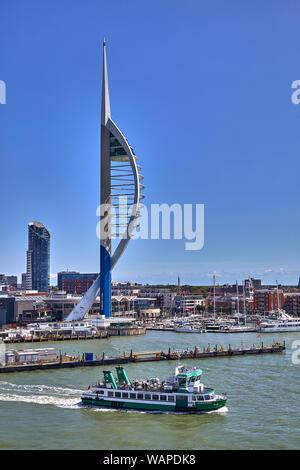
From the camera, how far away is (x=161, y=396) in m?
19.4

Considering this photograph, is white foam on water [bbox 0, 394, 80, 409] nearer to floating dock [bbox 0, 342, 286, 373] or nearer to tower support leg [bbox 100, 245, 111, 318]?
floating dock [bbox 0, 342, 286, 373]

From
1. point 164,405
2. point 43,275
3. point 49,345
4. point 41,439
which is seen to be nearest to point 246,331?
point 49,345

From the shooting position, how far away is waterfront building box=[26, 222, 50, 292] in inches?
4803

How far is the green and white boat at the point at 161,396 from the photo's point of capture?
19109mm

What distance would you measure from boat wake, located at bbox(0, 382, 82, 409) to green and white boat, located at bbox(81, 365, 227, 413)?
2.88 ft

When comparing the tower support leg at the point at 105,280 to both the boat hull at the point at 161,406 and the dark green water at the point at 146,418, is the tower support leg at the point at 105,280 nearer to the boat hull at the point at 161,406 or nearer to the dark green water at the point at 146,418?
the dark green water at the point at 146,418

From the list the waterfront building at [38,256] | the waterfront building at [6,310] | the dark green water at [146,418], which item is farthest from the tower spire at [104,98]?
the waterfront building at [38,256]

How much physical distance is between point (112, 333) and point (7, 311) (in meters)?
14.0

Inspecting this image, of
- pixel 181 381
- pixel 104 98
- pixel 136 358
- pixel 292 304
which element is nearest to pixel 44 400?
pixel 181 381

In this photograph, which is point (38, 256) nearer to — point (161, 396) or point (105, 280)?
point (105, 280)

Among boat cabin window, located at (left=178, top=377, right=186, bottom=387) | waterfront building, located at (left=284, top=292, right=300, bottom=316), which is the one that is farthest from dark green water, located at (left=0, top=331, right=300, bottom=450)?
waterfront building, located at (left=284, top=292, right=300, bottom=316)

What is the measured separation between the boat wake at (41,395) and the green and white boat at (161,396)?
2.88 ft

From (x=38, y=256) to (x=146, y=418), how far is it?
349ft
